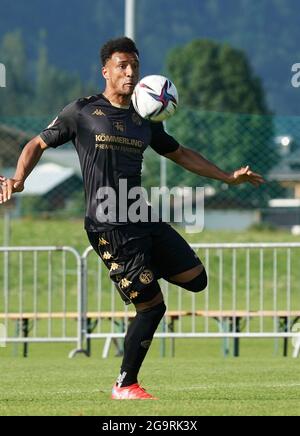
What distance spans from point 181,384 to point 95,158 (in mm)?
2271

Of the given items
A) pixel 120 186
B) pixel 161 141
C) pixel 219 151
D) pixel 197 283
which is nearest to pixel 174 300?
pixel 219 151

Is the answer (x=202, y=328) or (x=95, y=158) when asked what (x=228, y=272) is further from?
(x=95, y=158)

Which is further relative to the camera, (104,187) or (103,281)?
(103,281)

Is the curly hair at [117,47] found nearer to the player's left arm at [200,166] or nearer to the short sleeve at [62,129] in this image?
the short sleeve at [62,129]

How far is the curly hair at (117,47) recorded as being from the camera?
9.45m

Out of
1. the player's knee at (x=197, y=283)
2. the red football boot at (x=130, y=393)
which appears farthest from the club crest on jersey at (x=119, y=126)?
the red football boot at (x=130, y=393)

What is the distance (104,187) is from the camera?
9.33 m

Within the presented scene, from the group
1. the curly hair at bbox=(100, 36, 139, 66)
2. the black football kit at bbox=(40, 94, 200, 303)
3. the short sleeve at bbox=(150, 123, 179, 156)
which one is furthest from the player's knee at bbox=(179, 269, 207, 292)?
the curly hair at bbox=(100, 36, 139, 66)

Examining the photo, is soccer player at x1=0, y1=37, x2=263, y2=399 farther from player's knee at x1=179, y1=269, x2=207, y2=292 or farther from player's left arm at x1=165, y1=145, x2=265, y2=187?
player's left arm at x1=165, y1=145, x2=265, y2=187

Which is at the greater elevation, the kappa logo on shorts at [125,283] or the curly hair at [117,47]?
the curly hair at [117,47]

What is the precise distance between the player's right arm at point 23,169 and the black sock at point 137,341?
1.21 meters

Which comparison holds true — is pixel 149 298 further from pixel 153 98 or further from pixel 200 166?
pixel 153 98

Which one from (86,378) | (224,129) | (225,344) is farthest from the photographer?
(224,129)

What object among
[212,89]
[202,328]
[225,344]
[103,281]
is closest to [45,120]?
[103,281]
